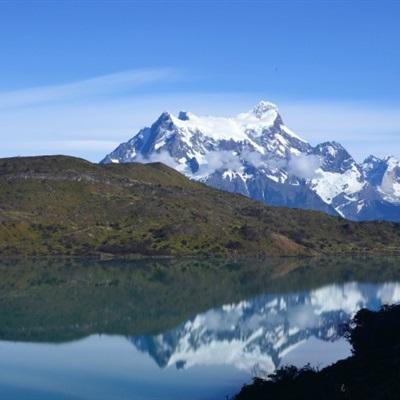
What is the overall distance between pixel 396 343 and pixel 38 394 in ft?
102

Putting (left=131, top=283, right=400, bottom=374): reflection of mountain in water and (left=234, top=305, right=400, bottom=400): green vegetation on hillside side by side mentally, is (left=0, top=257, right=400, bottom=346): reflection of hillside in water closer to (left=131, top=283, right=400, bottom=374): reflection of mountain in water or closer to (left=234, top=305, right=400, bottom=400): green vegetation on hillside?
(left=131, top=283, right=400, bottom=374): reflection of mountain in water

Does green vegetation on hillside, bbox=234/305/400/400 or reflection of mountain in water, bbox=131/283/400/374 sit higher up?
green vegetation on hillside, bbox=234/305/400/400

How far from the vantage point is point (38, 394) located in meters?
67.3

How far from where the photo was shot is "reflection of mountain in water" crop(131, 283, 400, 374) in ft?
291

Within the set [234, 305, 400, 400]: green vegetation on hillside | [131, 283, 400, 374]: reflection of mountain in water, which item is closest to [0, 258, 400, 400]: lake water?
[131, 283, 400, 374]: reflection of mountain in water

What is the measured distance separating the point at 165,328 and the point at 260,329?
45.0 ft

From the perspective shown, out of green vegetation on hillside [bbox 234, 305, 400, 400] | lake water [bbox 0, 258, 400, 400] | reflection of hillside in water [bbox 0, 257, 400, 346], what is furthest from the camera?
reflection of hillside in water [bbox 0, 257, 400, 346]

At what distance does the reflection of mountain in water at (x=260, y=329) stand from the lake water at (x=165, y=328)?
19 cm

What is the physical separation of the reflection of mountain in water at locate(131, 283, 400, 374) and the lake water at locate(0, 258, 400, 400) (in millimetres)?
186

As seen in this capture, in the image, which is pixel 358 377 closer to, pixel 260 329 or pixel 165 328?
pixel 260 329

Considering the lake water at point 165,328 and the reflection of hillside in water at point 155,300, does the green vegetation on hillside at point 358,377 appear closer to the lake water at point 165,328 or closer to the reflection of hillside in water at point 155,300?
the lake water at point 165,328

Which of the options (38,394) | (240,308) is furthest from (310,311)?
(38,394)

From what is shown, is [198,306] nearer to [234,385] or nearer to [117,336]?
[117,336]

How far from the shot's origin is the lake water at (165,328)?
73.9 metres
